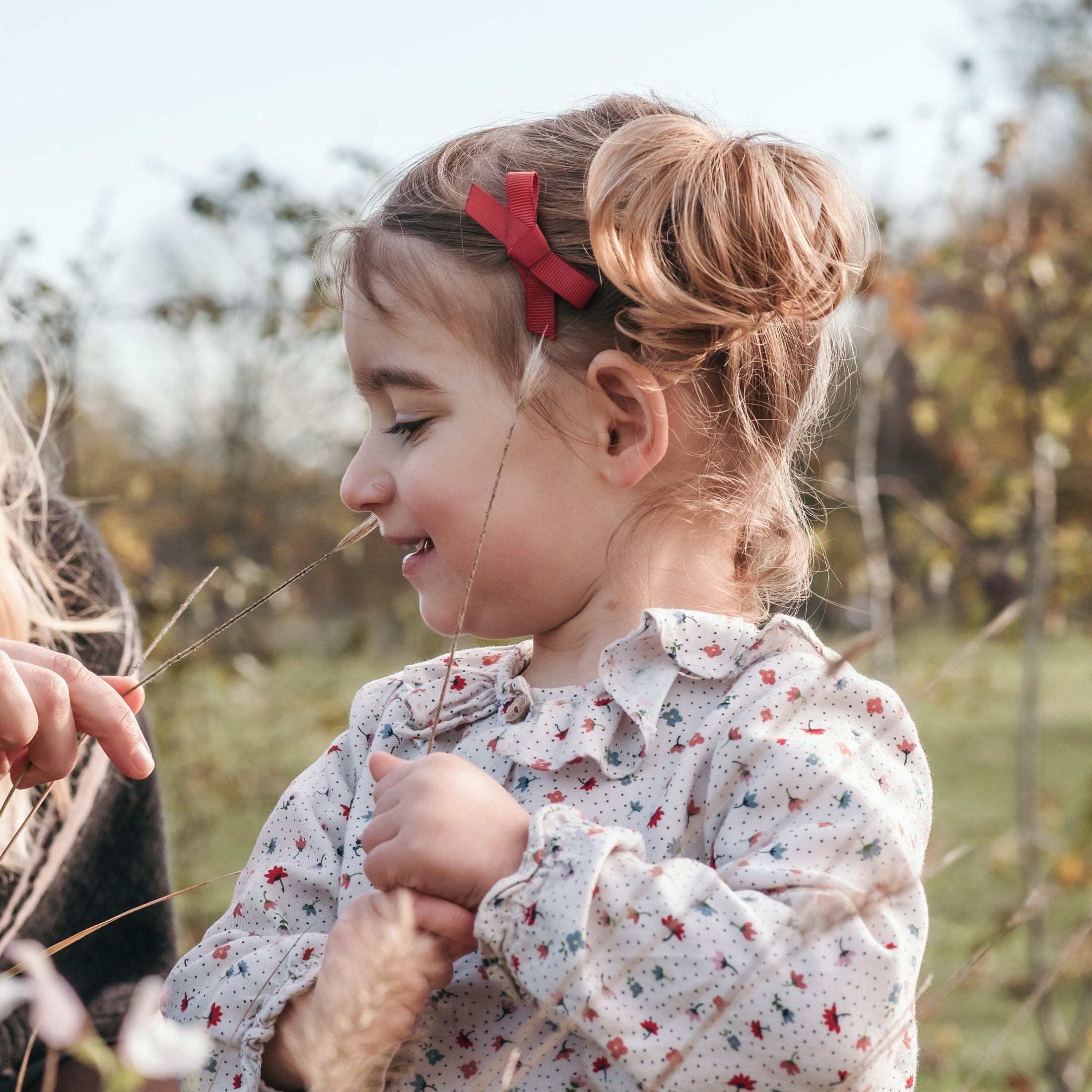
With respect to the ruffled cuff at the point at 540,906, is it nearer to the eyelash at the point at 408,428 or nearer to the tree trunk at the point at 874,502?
the eyelash at the point at 408,428

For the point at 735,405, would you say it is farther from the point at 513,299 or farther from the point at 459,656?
the point at 459,656

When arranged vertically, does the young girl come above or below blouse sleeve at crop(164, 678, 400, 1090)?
above

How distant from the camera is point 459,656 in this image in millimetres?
1385

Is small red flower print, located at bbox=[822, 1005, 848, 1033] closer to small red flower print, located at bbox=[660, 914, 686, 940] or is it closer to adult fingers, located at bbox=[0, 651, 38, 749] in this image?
small red flower print, located at bbox=[660, 914, 686, 940]

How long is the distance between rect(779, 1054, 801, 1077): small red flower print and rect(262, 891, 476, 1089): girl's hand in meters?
0.25

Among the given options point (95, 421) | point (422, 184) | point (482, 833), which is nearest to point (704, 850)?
point (482, 833)

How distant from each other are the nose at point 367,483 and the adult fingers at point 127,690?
28cm

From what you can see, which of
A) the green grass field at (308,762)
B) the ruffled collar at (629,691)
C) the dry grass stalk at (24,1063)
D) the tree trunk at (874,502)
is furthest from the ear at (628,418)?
the tree trunk at (874,502)

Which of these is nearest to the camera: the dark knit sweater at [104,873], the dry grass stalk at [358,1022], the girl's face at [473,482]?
the dry grass stalk at [358,1022]

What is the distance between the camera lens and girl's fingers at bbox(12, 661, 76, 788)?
0.99m

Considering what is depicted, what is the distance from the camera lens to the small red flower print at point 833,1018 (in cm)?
86

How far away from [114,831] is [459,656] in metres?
0.65

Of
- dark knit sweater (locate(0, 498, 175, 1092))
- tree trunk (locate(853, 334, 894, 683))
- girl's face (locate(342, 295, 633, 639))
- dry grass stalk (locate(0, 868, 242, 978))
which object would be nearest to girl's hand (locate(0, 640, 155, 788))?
dry grass stalk (locate(0, 868, 242, 978))

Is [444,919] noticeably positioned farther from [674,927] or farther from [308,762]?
[308,762]
